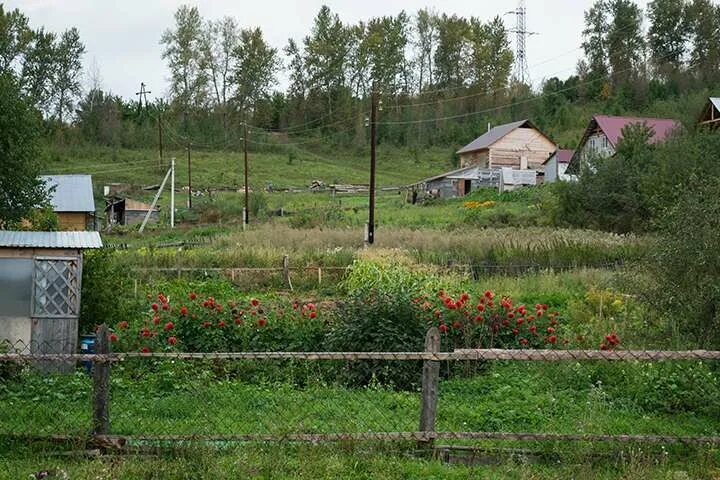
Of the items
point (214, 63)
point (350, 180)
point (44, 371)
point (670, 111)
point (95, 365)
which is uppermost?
point (214, 63)

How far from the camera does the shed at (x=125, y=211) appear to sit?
4656cm

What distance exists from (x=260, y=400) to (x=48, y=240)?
14.0ft

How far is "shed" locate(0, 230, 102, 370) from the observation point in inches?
381

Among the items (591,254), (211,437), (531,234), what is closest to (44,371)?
(211,437)

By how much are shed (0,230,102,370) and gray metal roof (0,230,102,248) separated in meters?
0.01

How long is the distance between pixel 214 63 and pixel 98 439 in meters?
75.0

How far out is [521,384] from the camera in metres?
8.41

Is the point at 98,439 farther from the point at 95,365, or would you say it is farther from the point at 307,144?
the point at 307,144

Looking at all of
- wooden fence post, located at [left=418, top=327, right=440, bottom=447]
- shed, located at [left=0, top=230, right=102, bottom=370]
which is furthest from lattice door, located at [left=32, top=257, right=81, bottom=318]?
wooden fence post, located at [left=418, top=327, right=440, bottom=447]

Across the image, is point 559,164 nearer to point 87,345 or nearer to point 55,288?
point 87,345

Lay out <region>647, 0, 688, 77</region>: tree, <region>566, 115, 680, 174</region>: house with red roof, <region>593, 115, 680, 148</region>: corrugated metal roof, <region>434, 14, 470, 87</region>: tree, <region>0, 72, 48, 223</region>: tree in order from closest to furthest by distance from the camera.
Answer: <region>0, 72, 48, 223</region>: tree
<region>566, 115, 680, 174</region>: house with red roof
<region>593, 115, 680, 148</region>: corrugated metal roof
<region>647, 0, 688, 77</region>: tree
<region>434, 14, 470, 87</region>: tree

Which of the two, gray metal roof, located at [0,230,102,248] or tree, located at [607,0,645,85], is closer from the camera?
gray metal roof, located at [0,230,102,248]

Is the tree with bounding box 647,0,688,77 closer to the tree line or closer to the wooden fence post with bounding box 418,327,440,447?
the tree line

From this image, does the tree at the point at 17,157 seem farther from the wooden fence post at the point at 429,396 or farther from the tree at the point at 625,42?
the tree at the point at 625,42
